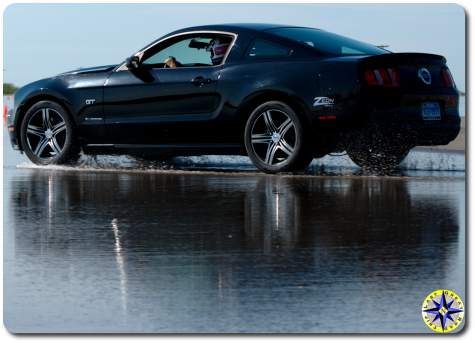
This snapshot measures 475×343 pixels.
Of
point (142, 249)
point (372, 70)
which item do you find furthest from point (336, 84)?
point (142, 249)

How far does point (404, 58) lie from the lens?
11.9 metres

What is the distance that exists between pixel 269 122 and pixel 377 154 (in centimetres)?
117

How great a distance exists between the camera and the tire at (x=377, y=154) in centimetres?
1202

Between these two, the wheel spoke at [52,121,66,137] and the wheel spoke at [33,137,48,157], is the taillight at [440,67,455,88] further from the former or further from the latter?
the wheel spoke at [33,137,48,157]

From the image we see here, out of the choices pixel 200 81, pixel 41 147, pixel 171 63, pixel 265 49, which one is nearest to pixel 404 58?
pixel 265 49

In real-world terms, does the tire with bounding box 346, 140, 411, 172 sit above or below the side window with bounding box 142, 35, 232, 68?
below

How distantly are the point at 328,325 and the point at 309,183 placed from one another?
19.2 feet

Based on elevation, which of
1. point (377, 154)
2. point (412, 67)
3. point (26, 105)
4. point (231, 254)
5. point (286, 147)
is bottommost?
point (231, 254)

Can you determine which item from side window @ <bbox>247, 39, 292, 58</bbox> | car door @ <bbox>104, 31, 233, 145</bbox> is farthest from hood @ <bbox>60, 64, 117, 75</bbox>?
side window @ <bbox>247, 39, 292, 58</bbox>

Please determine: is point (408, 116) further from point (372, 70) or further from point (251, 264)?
point (251, 264)

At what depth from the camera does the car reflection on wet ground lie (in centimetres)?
607

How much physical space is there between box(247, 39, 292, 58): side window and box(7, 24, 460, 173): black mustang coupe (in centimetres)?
1

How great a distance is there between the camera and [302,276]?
6.97m

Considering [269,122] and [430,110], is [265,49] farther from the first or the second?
[430,110]
